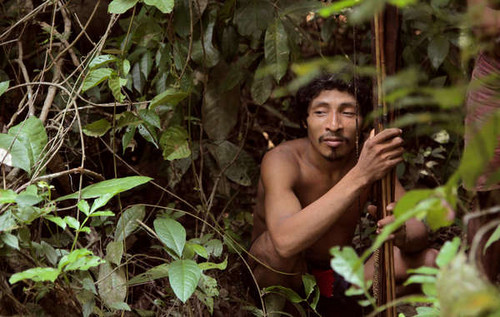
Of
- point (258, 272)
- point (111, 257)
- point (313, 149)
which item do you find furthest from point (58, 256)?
point (313, 149)

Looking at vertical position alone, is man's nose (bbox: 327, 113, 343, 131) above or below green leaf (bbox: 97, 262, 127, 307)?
above

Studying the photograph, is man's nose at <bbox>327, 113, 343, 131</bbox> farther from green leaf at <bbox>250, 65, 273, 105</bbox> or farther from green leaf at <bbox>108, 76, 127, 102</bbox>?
green leaf at <bbox>108, 76, 127, 102</bbox>

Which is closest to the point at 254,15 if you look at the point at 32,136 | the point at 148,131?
the point at 148,131

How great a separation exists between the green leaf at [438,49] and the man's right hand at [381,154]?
1286mm

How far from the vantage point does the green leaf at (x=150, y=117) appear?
277cm

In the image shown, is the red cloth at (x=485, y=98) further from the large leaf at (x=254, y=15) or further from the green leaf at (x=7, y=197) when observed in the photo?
the green leaf at (x=7, y=197)

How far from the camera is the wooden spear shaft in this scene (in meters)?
2.08

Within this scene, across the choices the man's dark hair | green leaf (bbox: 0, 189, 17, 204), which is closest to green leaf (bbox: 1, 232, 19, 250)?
green leaf (bbox: 0, 189, 17, 204)

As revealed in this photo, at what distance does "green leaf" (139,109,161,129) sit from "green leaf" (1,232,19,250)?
825 mm

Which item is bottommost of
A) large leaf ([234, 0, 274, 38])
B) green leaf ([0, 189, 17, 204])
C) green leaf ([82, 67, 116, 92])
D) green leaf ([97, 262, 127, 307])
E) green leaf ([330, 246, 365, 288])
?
green leaf ([97, 262, 127, 307])

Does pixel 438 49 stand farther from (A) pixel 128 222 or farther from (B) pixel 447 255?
(B) pixel 447 255

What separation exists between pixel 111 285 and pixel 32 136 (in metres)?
0.64

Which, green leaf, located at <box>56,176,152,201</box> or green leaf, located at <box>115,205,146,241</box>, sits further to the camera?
green leaf, located at <box>115,205,146,241</box>

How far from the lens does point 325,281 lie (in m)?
3.19
